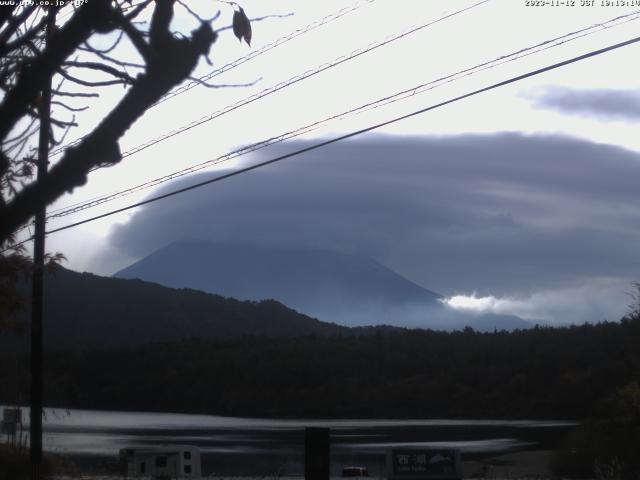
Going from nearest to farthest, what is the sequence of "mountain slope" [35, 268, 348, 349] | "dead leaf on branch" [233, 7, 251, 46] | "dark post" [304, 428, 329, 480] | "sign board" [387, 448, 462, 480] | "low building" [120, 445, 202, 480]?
"dead leaf on branch" [233, 7, 251, 46] → "dark post" [304, 428, 329, 480] → "sign board" [387, 448, 462, 480] → "low building" [120, 445, 202, 480] → "mountain slope" [35, 268, 348, 349]


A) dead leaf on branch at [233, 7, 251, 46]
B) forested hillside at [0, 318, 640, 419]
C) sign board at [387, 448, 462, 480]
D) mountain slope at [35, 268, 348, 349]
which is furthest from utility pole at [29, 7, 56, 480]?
mountain slope at [35, 268, 348, 349]

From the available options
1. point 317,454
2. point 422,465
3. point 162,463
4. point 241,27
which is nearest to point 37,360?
point 162,463

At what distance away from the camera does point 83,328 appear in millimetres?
110500

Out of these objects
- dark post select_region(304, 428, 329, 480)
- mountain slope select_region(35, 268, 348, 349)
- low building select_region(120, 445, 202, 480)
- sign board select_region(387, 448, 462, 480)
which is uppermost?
mountain slope select_region(35, 268, 348, 349)

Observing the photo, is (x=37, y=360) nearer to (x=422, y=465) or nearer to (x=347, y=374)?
(x=422, y=465)

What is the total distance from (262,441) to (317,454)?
122 feet

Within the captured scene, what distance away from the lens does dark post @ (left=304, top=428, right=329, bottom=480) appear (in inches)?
463

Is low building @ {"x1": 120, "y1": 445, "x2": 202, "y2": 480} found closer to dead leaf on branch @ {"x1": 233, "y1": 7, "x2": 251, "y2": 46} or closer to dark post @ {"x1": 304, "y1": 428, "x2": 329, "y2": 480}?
dark post @ {"x1": 304, "y1": 428, "x2": 329, "y2": 480}

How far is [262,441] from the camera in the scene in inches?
1898

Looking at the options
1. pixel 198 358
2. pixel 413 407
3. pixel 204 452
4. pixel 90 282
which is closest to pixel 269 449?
pixel 204 452

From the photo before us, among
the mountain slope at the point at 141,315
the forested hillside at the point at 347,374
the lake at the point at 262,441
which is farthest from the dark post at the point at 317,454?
the mountain slope at the point at 141,315

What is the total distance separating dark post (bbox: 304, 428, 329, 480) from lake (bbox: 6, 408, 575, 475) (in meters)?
18.0

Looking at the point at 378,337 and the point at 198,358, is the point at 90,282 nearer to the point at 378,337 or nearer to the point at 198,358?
the point at 198,358

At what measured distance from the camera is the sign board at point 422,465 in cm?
Result: 1471
